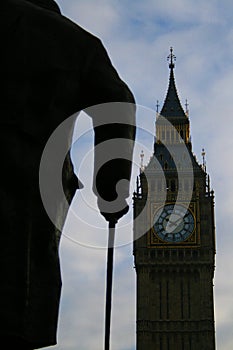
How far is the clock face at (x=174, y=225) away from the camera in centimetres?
5503

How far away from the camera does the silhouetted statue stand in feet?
9.89

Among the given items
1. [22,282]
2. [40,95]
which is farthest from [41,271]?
[40,95]

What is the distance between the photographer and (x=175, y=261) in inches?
2163

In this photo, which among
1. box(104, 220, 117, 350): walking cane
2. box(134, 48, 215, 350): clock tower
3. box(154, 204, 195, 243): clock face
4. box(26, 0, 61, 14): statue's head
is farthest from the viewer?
box(154, 204, 195, 243): clock face

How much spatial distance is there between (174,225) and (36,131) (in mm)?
52114

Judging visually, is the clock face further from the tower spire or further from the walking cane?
the walking cane

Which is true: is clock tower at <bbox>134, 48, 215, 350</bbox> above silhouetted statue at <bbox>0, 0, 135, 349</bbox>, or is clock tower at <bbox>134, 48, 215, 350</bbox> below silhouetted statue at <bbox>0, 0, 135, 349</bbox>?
above

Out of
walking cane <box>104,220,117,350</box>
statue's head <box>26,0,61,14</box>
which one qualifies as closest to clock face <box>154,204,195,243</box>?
statue's head <box>26,0,61,14</box>

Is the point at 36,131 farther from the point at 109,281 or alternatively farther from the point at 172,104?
the point at 172,104

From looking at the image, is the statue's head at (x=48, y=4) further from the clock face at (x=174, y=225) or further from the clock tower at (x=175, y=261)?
the clock face at (x=174, y=225)

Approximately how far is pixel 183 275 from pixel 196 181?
247 inches

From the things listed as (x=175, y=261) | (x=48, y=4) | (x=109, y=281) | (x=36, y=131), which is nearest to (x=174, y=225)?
(x=175, y=261)

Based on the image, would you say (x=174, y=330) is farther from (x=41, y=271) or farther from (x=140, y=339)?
(x=41, y=271)

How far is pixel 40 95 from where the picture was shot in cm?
322
